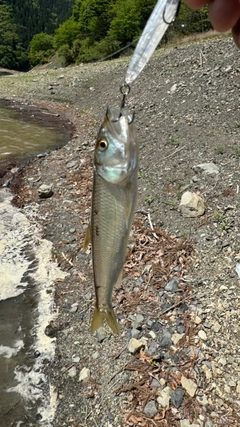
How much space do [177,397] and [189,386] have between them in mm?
180

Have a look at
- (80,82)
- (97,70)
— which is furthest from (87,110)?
(97,70)

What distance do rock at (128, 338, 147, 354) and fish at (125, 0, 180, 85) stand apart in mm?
3469

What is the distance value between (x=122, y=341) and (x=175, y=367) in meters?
0.79

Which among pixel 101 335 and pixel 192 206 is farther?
pixel 192 206

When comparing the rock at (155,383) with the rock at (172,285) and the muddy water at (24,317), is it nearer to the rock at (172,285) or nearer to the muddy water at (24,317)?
the muddy water at (24,317)

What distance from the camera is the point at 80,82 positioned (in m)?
24.4

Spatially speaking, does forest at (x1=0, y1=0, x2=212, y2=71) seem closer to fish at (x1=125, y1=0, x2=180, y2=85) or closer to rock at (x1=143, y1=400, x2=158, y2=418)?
fish at (x1=125, y1=0, x2=180, y2=85)

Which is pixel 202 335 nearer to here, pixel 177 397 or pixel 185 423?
pixel 177 397

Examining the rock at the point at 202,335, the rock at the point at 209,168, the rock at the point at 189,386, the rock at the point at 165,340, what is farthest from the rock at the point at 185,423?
the rock at the point at 209,168

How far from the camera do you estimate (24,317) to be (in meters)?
5.73

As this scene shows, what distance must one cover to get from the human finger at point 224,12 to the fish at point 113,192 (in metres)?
1.13

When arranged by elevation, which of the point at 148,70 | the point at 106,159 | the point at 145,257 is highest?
the point at 106,159

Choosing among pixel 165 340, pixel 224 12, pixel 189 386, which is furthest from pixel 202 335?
pixel 224 12

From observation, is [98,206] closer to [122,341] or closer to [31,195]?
[122,341]
